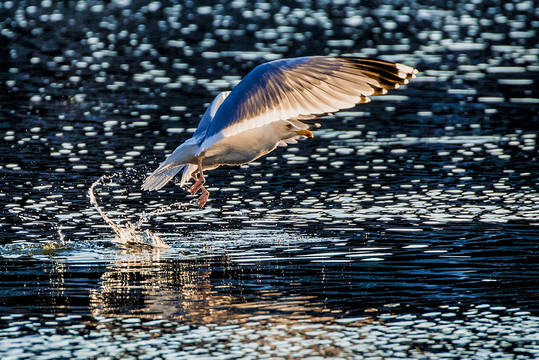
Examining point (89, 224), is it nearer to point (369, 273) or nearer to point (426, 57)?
point (369, 273)

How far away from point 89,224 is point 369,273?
356 cm

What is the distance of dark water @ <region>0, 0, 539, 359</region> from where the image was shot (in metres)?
7.58

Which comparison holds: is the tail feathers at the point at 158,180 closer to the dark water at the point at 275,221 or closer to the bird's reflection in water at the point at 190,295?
the dark water at the point at 275,221

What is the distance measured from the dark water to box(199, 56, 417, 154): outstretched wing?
4.20ft

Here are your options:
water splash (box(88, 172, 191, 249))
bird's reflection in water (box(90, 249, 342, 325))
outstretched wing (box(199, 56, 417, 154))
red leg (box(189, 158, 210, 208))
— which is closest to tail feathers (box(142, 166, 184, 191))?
water splash (box(88, 172, 191, 249))

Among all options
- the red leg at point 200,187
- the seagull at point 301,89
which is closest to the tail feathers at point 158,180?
the red leg at point 200,187

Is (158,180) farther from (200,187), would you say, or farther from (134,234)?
(134,234)

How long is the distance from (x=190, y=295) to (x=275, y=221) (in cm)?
286

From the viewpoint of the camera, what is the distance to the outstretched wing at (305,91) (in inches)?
385

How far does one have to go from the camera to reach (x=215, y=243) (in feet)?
34.1

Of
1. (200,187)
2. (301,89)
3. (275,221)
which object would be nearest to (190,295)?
(301,89)

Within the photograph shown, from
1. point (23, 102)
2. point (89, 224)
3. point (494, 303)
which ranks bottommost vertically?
point (494, 303)

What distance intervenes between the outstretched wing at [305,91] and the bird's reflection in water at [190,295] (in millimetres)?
1274

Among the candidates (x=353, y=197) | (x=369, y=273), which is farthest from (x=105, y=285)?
(x=353, y=197)
